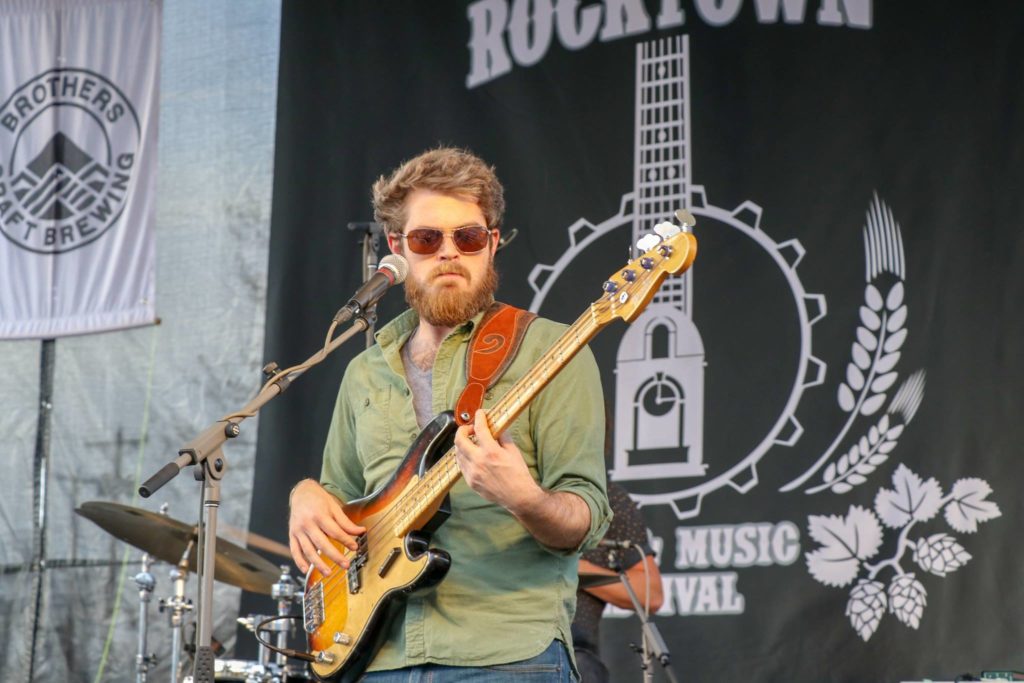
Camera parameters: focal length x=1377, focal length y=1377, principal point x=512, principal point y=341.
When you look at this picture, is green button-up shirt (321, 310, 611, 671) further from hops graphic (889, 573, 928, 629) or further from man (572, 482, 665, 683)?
hops graphic (889, 573, 928, 629)

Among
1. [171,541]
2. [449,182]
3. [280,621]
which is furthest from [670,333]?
[449,182]

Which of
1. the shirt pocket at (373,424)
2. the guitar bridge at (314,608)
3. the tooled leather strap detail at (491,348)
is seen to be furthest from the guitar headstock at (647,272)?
the guitar bridge at (314,608)

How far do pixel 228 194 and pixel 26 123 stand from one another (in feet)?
4.06

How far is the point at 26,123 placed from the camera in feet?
23.2

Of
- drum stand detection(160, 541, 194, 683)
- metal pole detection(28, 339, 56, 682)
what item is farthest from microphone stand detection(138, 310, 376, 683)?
metal pole detection(28, 339, 56, 682)

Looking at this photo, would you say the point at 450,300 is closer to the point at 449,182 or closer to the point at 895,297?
the point at 449,182

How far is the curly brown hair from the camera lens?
313 centimetres

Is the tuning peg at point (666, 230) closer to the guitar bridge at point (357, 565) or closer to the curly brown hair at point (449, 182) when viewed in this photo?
the curly brown hair at point (449, 182)

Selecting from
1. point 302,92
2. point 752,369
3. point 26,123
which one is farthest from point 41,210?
→ point 752,369

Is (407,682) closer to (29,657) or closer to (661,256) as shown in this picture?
(661,256)

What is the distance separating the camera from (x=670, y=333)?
5781 mm

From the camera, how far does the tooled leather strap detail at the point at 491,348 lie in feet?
9.20

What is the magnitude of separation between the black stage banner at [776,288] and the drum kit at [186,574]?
2.66 feet

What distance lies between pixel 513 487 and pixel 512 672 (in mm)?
405
